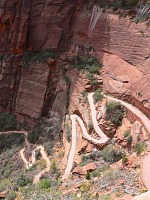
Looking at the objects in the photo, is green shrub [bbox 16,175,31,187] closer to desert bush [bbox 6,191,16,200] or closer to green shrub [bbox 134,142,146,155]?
desert bush [bbox 6,191,16,200]

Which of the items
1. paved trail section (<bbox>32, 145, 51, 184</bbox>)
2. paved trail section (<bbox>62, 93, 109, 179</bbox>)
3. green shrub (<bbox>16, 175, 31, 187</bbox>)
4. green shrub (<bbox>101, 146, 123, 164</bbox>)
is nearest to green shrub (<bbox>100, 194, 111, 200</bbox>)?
paved trail section (<bbox>62, 93, 109, 179</bbox>)

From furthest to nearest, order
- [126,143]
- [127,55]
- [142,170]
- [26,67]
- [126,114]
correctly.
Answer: [26,67]
[127,55]
[126,114]
[126,143]
[142,170]

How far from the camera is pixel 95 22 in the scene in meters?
27.9

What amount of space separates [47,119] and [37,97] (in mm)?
2460

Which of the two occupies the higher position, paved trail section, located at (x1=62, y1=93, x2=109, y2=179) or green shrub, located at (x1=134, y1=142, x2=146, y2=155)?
green shrub, located at (x1=134, y1=142, x2=146, y2=155)

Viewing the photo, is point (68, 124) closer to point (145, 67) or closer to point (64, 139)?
point (64, 139)

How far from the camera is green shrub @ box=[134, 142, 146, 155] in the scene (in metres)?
15.9

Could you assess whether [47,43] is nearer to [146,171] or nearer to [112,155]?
[112,155]

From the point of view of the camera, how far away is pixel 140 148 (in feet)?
53.7

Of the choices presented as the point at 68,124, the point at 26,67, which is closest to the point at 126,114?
the point at 68,124

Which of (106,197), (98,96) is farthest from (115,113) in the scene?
(106,197)

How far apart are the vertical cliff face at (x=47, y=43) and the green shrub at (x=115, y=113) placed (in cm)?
278

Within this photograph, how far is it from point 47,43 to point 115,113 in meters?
13.1

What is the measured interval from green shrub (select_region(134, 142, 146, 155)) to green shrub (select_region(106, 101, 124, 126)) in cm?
386
